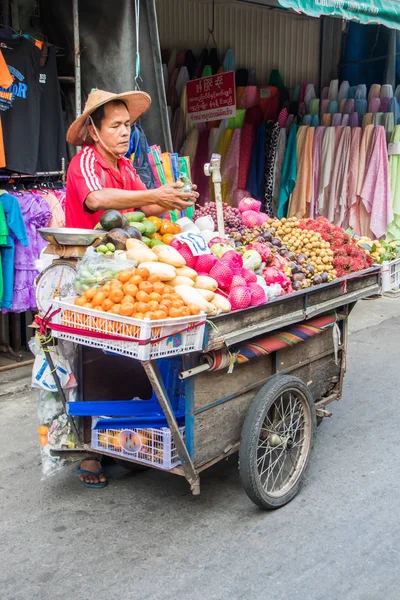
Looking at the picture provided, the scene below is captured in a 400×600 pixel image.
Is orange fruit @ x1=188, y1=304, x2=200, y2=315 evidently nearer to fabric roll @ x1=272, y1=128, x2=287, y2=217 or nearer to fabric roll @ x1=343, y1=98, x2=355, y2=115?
fabric roll @ x1=272, y1=128, x2=287, y2=217

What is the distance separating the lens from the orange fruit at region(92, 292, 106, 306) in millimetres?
2840

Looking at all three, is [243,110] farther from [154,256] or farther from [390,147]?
[154,256]

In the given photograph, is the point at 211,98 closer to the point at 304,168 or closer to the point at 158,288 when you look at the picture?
the point at 304,168

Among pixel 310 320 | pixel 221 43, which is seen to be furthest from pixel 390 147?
pixel 310 320

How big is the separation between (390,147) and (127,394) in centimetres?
590

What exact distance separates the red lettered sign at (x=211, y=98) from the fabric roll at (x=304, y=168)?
129 centimetres

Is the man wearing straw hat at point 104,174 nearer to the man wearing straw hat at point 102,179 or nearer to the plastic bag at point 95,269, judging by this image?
the man wearing straw hat at point 102,179

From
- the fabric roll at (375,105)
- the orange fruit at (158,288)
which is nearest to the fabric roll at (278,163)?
the fabric roll at (375,105)

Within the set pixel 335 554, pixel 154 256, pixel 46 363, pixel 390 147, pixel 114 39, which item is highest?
pixel 114 39

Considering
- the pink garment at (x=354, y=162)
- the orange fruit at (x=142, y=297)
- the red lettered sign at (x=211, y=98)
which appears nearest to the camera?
the orange fruit at (x=142, y=297)

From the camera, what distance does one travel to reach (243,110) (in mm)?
8172

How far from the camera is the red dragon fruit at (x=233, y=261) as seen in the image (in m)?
3.42

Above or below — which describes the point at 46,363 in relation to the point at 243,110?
below

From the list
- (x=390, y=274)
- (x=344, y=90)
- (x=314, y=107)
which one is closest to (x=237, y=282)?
(x=390, y=274)
